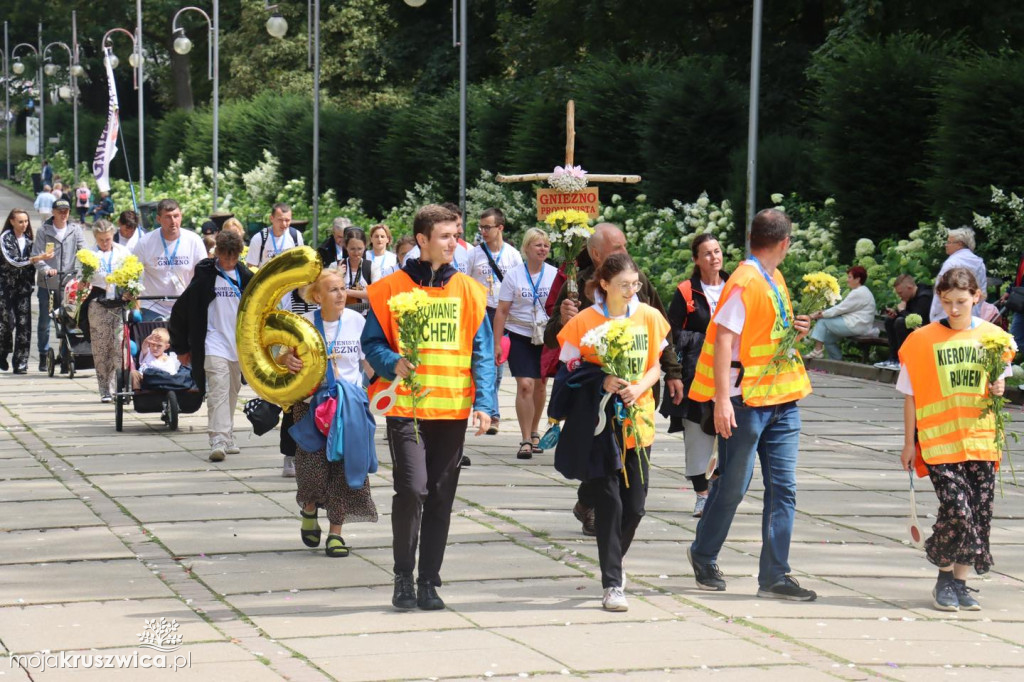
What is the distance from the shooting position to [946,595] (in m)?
7.61

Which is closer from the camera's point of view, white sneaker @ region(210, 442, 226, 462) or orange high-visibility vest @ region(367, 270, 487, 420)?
orange high-visibility vest @ region(367, 270, 487, 420)

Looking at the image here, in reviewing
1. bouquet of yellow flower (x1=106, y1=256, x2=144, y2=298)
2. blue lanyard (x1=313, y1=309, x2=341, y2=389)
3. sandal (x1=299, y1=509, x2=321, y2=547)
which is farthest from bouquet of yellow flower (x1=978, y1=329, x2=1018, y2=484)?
bouquet of yellow flower (x1=106, y1=256, x2=144, y2=298)

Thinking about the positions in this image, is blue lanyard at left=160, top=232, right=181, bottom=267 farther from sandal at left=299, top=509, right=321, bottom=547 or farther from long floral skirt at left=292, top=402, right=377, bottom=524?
sandal at left=299, top=509, right=321, bottom=547

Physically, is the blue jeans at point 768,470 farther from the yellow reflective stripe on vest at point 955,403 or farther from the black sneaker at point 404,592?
the black sneaker at point 404,592

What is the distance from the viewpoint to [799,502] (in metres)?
10.5

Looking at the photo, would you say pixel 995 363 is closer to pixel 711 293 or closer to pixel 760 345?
pixel 760 345

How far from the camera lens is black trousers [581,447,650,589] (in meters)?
7.47

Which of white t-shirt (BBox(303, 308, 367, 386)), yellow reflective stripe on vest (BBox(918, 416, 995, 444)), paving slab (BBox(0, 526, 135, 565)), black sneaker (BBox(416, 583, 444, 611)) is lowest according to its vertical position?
paving slab (BBox(0, 526, 135, 565))

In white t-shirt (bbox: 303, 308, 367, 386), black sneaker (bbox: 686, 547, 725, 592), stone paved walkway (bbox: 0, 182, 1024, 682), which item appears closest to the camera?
stone paved walkway (bbox: 0, 182, 1024, 682)

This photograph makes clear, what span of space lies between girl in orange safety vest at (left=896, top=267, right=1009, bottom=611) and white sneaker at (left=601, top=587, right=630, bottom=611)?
1477mm

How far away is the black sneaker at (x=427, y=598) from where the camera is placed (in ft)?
24.3

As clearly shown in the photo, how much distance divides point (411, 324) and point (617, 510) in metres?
1.28

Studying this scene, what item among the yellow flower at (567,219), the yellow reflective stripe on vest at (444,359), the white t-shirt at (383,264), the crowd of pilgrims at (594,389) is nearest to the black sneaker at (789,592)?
the crowd of pilgrims at (594,389)

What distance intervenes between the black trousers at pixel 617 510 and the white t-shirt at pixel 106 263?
8277mm
